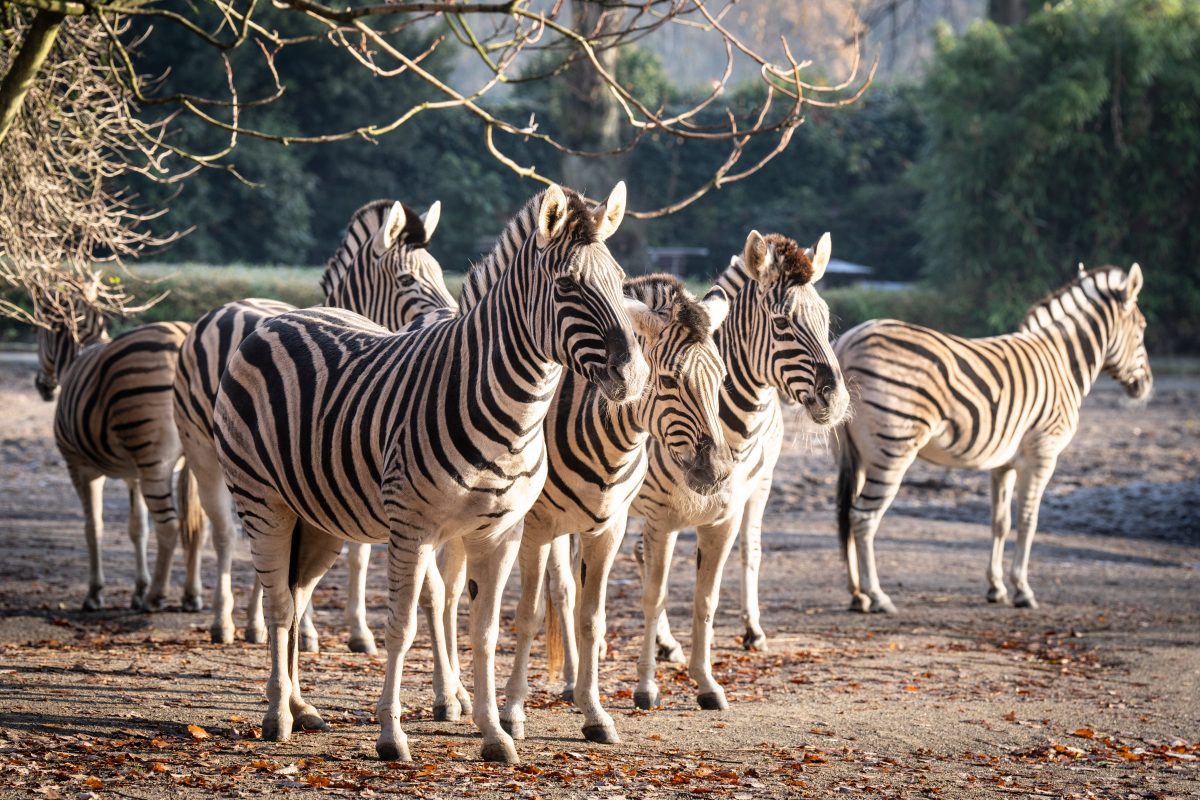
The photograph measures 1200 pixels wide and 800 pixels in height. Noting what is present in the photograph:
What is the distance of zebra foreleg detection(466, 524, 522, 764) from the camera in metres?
5.20

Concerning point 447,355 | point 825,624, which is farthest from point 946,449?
point 447,355

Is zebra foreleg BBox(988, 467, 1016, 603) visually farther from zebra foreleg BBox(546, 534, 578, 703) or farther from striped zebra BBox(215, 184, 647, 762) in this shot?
striped zebra BBox(215, 184, 647, 762)

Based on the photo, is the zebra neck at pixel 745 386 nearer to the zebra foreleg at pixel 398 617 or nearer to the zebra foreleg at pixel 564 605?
the zebra foreleg at pixel 564 605

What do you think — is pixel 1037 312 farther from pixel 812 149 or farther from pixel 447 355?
pixel 812 149

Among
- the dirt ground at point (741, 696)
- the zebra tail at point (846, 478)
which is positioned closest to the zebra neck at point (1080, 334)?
the dirt ground at point (741, 696)

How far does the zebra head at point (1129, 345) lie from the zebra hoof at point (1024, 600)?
2.23 metres

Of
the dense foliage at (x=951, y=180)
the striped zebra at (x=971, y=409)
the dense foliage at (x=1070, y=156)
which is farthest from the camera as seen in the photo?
the dense foliage at (x=951, y=180)

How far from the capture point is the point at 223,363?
7.17 m

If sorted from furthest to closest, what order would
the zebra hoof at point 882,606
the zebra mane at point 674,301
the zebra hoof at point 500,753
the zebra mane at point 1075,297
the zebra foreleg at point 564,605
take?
the zebra mane at point 1075,297
the zebra hoof at point 882,606
the zebra foreleg at point 564,605
the zebra mane at point 674,301
the zebra hoof at point 500,753

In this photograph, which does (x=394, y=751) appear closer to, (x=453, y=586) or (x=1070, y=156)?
(x=453, y=586)

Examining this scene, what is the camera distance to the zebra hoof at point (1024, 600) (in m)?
9.55

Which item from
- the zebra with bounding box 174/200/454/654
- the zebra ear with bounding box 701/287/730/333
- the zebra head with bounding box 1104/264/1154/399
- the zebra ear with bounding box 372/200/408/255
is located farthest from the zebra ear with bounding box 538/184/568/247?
the zebra head with bounding box 1104/264/1154/399

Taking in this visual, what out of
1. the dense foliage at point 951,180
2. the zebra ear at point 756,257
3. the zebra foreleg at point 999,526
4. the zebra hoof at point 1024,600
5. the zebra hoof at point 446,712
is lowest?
the zebra hoof at point 446,712

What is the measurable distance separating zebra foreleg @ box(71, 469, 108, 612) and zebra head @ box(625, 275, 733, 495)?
14.5 ft
